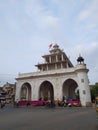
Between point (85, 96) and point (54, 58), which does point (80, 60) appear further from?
point (54, 58)

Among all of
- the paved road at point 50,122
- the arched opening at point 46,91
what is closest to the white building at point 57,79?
the arched opening at point 46,91

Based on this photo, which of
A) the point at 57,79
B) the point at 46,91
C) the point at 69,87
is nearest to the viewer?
the point at 57,79

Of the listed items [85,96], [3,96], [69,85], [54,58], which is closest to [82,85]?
[85,96]

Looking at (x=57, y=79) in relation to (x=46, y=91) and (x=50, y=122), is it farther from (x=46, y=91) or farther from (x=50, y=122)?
(x=50, y=122)

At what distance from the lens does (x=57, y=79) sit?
4150 cm

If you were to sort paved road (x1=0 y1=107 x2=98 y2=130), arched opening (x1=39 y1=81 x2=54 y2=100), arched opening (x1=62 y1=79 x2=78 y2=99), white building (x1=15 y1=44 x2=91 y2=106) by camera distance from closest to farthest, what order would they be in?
paved road (x1=0 y1=107 x2=98 y2=130) → white building (x1=15 y1=44 x2=91 y2=106) → arched opening (x1=62 y1=79 x2=78 y2=99) → arched opening (x1=39 y1=81 x2=54 y2=100)

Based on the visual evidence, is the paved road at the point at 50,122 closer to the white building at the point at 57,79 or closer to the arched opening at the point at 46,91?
the white building at the point at 57,79

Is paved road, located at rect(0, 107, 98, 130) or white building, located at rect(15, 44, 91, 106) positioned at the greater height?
white building, located at rect(15, 44, 91, 106)

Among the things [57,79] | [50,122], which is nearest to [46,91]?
[57,79]

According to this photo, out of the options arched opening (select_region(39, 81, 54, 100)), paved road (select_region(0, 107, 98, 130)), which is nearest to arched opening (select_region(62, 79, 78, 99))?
arched opening (select_region(39, 81, 54, 100))

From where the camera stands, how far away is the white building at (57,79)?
123 ft

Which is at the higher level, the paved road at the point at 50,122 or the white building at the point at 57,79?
the white building at the point at 57,79

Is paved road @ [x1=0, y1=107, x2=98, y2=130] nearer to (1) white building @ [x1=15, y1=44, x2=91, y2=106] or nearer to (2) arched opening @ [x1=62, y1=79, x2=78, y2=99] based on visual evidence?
(1) white building @ [x1=15, y1=44, x2=91, y2=106]

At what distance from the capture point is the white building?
37469mm
